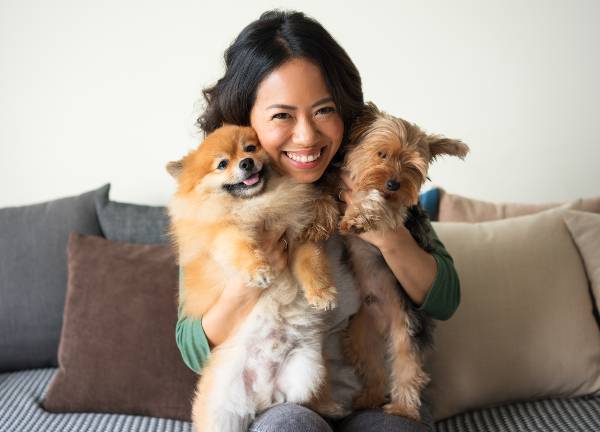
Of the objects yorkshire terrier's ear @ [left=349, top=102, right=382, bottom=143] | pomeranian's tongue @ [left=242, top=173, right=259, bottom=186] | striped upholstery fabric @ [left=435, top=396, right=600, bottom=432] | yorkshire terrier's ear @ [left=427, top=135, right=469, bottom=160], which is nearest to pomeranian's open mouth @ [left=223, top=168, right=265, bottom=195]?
pomeranian's tongue @ [left=242, top=173, right=259, bottom=186]

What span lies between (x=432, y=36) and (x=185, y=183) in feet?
5.53

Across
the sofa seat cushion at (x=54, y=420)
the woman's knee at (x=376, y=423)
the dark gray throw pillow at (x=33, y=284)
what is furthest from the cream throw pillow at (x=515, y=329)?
the dark gray throw pillow at (x=33, y=284)

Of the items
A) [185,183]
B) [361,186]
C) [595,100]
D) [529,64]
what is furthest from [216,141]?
[595,100]

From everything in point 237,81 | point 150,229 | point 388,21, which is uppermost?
point 388,21

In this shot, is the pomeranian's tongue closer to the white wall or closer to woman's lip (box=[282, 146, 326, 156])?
woman's lip (box=[282, 146, 326, 156])

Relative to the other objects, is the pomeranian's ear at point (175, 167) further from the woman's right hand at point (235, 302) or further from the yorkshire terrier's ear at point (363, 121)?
the yorkshire terrier's ear at point (363, 121)

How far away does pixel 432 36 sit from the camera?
2740 millimetres

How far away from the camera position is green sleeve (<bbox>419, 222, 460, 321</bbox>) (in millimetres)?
1660

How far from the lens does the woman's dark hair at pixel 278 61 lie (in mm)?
1598

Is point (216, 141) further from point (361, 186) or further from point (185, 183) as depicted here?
point (361, 186)

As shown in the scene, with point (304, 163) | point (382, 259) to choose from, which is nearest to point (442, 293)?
point (382, 259)

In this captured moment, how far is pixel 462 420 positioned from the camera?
1957 millimetres

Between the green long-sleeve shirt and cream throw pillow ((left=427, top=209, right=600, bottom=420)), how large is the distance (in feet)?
1.10

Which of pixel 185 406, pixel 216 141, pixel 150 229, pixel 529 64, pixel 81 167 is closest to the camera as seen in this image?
pixel 216 141
